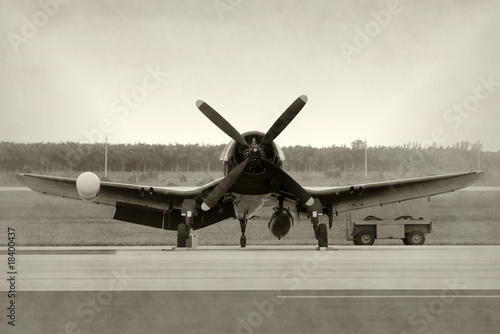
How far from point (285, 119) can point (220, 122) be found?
91.1 inches

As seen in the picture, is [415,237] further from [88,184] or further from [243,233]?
[88,184]

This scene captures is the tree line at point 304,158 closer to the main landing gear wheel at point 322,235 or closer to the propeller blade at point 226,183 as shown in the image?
the main landing gear wheel at point 322,235

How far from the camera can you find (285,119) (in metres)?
28.1

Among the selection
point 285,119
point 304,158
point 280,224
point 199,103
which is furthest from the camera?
point 304,158

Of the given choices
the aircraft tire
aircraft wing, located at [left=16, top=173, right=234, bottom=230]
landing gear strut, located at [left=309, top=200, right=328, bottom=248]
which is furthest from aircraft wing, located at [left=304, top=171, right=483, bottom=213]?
aircraft wing, located at [left=16, top=173, right=234, bottom=230]

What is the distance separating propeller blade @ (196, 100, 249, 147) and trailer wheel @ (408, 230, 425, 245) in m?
13.0

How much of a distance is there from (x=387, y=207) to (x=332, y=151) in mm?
6604

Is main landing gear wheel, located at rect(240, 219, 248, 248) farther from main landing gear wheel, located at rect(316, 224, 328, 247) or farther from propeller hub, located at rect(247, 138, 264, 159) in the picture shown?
propeller hub, located at rect(247, 138, 264, 159)

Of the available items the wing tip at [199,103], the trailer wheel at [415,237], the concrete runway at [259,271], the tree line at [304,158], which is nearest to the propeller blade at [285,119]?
the wing tip at [199,103]

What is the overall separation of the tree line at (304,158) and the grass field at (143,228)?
2989 millimetres

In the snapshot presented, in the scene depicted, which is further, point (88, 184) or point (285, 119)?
point (285, 119)

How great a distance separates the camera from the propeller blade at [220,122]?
28453 millimetres

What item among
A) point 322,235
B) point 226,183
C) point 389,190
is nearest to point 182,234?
point 226,183
